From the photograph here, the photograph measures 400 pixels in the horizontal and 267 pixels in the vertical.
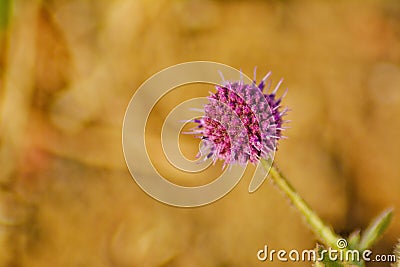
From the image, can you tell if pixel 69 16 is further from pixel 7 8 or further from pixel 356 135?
pixel 356 135

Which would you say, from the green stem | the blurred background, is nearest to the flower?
the green stem

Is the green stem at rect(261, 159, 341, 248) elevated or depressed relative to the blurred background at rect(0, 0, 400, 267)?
depressed

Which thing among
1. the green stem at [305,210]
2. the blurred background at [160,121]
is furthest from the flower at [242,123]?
the blurred background at [160,121]

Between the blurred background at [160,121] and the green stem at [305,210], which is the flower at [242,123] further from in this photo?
the blurred background at [160,121]

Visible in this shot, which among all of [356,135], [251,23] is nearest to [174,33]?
[251,23]

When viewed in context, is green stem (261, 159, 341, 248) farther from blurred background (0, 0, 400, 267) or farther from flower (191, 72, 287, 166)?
blurred background (0, 0, 400, 267)
